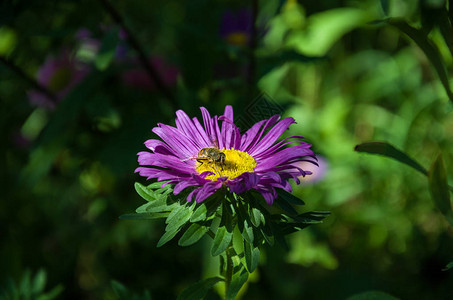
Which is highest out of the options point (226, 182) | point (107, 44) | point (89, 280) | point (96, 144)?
point (107, 44)

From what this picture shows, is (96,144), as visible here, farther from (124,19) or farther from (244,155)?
(244,155)

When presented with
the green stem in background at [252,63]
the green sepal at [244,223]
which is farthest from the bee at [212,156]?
the green stem in background at [252,63]

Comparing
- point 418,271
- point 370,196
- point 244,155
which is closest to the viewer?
point 244,155

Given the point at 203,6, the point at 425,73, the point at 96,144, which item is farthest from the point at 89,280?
the point at 425,73

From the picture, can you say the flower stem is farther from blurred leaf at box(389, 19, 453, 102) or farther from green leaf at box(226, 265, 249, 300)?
blurred leaf at box(389, 19, 453, 102)

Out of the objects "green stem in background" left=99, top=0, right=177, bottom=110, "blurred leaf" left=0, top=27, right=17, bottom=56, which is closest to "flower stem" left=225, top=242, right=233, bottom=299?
"green stem in background" left=99, top=0, right=177, bottom=110
